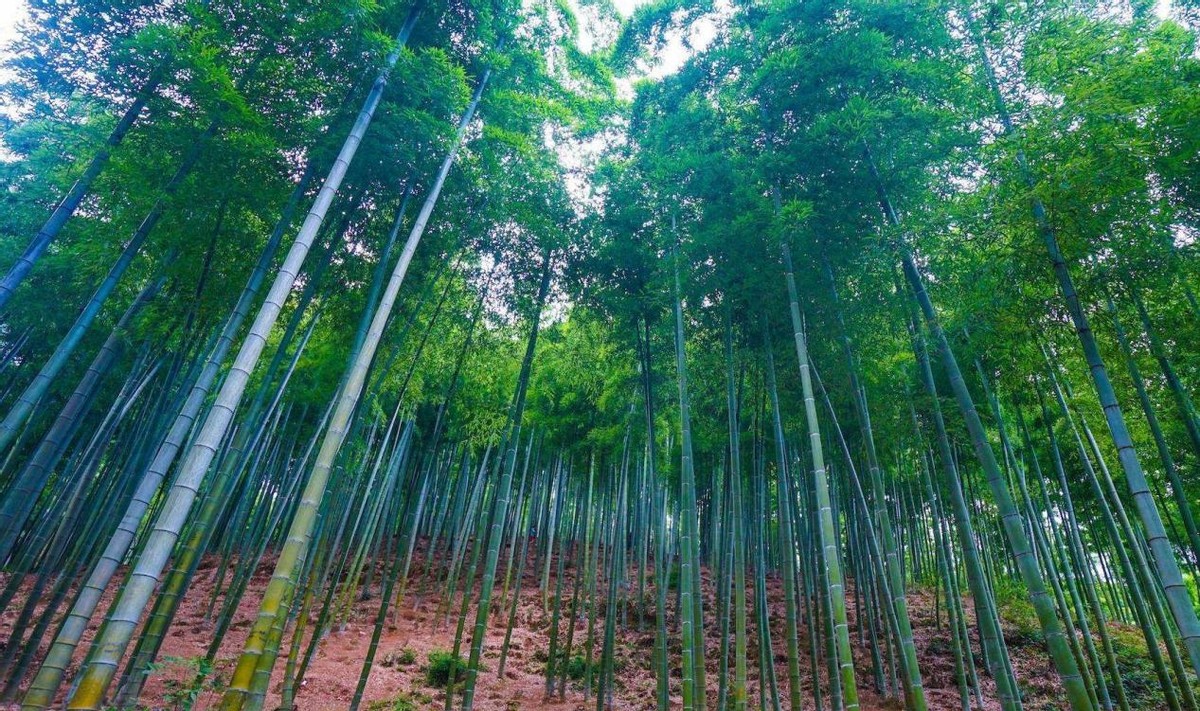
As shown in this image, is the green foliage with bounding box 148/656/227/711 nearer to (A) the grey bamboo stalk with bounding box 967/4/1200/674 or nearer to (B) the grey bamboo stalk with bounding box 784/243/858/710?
(B) the grey bamboo stalk with bounding box 784/243/858/710

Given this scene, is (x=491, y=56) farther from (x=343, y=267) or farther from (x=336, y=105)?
(x=343, y=267)

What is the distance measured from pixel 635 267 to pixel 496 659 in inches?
213

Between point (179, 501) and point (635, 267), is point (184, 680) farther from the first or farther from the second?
point (635, 267)

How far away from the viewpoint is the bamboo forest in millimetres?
3068

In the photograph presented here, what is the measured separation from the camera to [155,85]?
380 cm

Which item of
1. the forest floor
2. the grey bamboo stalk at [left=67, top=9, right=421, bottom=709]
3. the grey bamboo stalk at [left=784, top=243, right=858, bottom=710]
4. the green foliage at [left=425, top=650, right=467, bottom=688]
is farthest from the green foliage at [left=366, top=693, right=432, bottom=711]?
the grey bamboo stalk at [left=784, top=243, right=858, bottom=710]

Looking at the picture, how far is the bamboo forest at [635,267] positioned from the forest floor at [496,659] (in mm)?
78

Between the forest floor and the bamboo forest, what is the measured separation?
0.08 metres

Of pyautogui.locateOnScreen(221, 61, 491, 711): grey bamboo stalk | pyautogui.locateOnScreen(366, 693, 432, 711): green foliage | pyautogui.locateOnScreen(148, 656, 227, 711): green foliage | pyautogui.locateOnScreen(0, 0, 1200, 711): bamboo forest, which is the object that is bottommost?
pyautogui.locateOnScreen(366, 693, 432, 711): green foliage

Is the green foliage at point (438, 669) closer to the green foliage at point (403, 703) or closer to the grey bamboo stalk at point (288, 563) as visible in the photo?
the green foliage at point (403, 703)

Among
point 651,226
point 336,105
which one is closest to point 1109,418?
point 651,226

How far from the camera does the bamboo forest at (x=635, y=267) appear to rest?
10.1 ft

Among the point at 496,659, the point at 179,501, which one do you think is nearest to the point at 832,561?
the point at 179,501

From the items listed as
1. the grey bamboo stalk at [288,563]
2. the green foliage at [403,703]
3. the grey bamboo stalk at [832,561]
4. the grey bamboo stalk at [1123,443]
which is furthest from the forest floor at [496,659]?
the grey bamboo stalk at [1123,443]
